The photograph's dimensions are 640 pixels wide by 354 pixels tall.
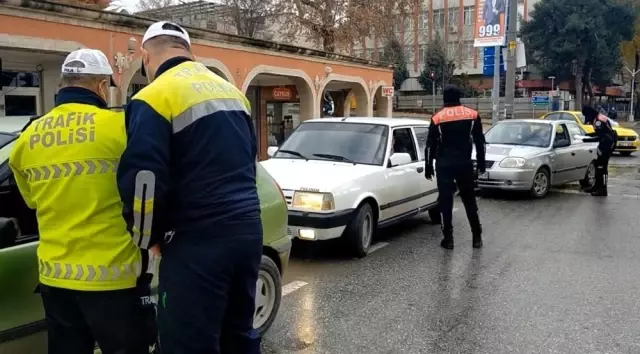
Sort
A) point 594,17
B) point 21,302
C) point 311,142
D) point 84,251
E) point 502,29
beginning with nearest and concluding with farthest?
1. point 84,251
2. point 21,302
3. point 311,142
4. point 502,29
5. point 594,17

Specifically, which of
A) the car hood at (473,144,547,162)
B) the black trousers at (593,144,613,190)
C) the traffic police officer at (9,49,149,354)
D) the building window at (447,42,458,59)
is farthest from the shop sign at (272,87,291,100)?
the building window at (447,42,458,59)

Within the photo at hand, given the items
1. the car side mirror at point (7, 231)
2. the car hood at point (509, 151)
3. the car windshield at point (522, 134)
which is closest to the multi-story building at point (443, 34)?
the car windshield at point (522, 134)

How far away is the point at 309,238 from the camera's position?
6707 millimetres

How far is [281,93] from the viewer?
18.8 m

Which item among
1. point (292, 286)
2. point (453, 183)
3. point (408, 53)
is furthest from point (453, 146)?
point (408, 53)

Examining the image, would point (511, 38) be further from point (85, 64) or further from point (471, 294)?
point (85, 64)

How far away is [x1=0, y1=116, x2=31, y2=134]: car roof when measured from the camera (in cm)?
364

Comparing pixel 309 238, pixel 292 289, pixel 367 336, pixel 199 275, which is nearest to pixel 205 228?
pixel 199 275

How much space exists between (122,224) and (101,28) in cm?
995

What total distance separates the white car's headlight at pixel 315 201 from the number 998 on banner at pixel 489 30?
43.4 ft

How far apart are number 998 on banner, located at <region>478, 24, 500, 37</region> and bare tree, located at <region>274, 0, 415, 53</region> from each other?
1238 cm

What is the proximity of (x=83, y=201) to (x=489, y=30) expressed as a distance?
57.2 ft

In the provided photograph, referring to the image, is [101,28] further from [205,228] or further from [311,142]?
[205,228]

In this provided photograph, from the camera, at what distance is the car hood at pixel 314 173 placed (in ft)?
22.3
